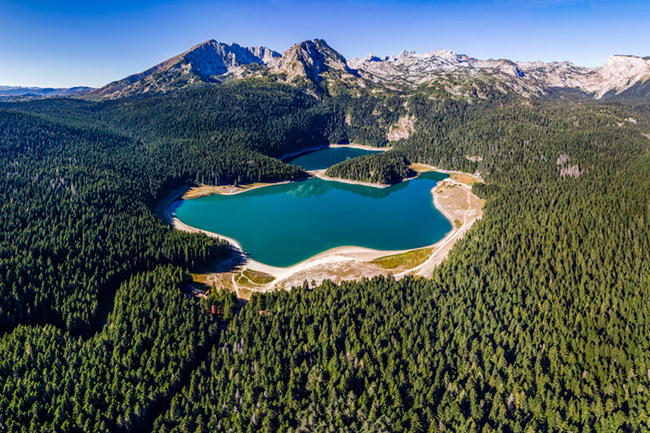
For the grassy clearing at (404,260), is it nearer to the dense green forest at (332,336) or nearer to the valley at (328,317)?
the valley at (328,317)

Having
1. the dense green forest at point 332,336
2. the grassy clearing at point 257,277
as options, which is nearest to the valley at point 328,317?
the dense green forest at point 332,336

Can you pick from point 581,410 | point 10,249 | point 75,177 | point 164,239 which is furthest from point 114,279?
point 581,410

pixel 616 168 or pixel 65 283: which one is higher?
pixel 616 168

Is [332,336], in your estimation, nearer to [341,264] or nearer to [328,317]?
[328,317]

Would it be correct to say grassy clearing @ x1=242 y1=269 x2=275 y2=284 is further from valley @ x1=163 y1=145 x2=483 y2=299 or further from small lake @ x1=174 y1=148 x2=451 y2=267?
small lake @ x1=174 y1=148 x2=451 y2=267

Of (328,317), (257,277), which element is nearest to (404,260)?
(328,317)

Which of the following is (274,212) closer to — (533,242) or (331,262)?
(331,262)
